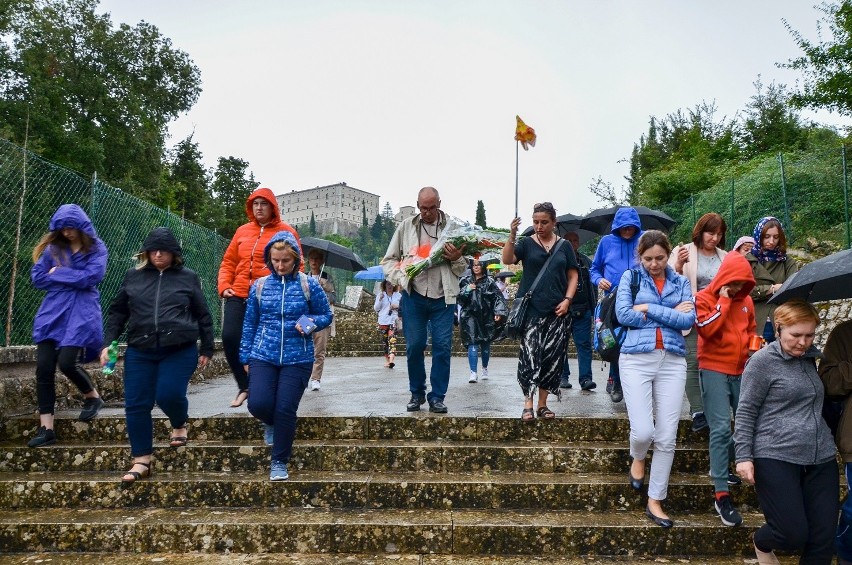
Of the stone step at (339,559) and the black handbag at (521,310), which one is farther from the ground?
the black handbag at (521,310)

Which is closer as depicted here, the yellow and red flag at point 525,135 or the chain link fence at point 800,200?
the yellow and red flag at point 525,135

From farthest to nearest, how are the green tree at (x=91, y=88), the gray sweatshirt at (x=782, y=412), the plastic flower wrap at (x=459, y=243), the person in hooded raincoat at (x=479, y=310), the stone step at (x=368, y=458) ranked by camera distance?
the green tree at (x=91, y=88), the person in hooded raincoat at (x=479, y=310), the plastic flower wrap at (x=459, y=243), the stone step at (x=368, y=458), the gray sweatshirt at (x=782, y=412)

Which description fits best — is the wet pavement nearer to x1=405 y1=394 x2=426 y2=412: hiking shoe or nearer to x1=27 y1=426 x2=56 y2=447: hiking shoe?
x1=405 y1=394 x2=426 y2=412: hiking shoe

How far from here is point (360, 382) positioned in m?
8.28

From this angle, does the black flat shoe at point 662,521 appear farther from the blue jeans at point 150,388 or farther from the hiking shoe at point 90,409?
the hiking shoe at point 90,409

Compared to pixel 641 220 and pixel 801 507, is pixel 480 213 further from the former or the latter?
pixel 801 507

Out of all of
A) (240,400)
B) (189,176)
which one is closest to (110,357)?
(240,400)

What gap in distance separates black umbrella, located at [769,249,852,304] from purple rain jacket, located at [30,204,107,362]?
491 cm

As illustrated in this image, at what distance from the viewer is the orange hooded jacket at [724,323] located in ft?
13.4

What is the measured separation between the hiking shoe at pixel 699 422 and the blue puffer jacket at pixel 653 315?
3.29ft

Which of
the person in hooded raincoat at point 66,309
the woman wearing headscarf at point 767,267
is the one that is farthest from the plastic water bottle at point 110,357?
the woman wearing headscarf at point 767,267

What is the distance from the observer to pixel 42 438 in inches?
187

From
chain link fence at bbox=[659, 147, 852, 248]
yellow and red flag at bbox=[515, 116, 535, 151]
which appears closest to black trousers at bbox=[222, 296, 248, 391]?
yellow and red flag at bbox=[515, 116, 535, 151]

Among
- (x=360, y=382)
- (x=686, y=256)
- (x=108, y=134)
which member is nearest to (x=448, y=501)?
(x=686, y=256)
